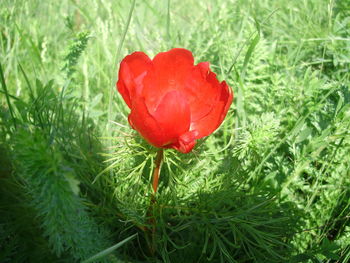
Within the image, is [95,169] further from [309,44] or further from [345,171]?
[309,44]

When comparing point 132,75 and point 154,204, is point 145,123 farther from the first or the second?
point 154,204

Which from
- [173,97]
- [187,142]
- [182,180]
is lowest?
[182,180]

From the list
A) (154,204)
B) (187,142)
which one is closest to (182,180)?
(154,204)

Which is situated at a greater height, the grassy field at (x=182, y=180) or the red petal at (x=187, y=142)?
the red petal at (x=187, y=142)

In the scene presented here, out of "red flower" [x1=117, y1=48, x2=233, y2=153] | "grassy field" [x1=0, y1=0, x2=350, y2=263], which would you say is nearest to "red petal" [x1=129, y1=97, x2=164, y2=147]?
"red flower" [x1=117, y1=48, x2=233, y2=153]

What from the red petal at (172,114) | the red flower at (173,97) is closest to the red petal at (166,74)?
the red flower at (173,97)

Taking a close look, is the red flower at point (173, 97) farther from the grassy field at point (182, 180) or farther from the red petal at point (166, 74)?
the grassy field at point (182, 180)

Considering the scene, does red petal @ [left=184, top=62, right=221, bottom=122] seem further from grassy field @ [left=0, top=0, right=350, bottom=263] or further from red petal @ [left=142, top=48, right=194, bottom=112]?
grassy field @ [left=0, top=0, right=350, bottom=263]
